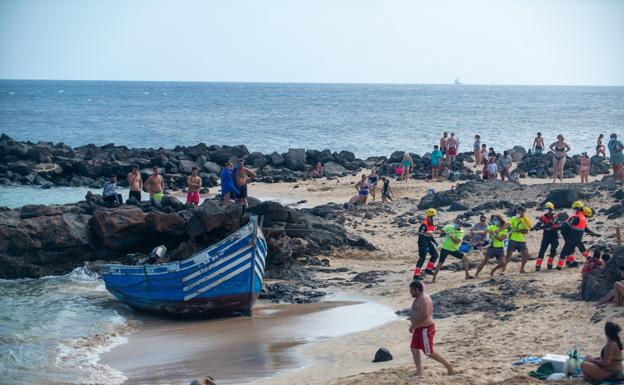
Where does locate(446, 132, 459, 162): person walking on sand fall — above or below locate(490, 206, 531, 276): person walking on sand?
above

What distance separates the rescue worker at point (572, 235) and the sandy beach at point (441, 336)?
444mm

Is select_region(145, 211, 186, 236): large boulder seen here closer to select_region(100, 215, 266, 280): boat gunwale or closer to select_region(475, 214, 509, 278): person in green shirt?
select_region(100, 215, 266, 280): boat gunwale

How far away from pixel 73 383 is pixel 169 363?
152 cm

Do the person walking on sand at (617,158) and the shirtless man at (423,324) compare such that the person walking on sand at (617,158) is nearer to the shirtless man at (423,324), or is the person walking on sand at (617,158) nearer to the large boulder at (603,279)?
the large boulder at (603,279)

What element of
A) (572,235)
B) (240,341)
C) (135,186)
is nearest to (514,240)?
(572,235)

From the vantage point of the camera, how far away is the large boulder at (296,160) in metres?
37.2

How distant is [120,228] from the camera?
780 inches

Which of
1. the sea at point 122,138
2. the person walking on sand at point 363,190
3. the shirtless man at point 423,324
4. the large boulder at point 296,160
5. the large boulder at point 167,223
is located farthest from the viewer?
the large boulder at point 296,160

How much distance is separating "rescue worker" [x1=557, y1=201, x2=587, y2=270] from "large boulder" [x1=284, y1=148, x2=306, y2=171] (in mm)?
21345

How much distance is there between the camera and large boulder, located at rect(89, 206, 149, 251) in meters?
19.8

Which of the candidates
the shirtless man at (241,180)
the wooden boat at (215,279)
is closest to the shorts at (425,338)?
the wooden boat at (215,279)

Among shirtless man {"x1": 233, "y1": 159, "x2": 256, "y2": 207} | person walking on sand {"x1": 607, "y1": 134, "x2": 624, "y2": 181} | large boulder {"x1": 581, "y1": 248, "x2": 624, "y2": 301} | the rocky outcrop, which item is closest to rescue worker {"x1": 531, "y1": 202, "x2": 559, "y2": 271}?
large boulder {"x1": 581, "y1": 248, "x2": 624, "y2": 301}

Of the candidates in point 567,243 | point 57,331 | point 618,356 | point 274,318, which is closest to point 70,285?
point 57,331

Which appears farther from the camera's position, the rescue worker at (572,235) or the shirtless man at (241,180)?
the shirtless man at (241,180)
